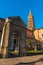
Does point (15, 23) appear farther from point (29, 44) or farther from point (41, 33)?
point (41, 33)

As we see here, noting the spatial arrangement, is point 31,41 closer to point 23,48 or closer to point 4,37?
point 23,48

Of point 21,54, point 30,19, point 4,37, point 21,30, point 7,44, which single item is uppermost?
point 30,19

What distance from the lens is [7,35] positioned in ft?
53.0

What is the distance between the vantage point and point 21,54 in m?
17.5

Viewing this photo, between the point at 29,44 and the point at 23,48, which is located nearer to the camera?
the point at 23,48

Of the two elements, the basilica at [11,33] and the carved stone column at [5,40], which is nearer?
the carved stone column at [5,40]

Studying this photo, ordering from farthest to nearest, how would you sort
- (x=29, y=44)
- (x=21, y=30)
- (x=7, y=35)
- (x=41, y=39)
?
(x=41, y=39)
(x=29, y=44)
(x=21, y=30)
(x=7, y=35)

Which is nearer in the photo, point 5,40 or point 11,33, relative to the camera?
point 5,40

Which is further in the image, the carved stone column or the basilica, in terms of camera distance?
the basilica

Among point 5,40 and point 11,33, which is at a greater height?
point 11,33

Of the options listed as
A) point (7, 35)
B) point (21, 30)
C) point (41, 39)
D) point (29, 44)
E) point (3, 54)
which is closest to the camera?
point (3, 54)

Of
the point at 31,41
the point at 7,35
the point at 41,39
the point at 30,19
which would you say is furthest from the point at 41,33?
the point at 7,35

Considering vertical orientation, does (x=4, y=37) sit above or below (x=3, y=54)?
above

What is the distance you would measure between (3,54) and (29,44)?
23.4 meters
